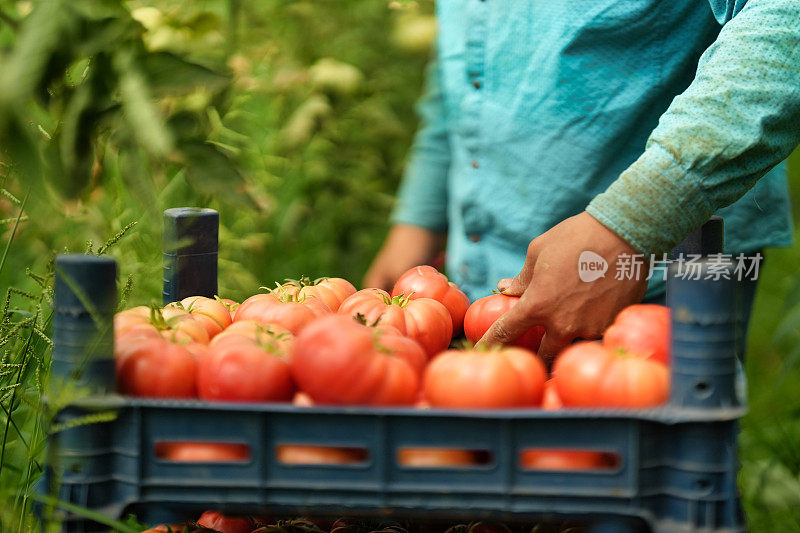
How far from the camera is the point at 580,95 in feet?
6.47

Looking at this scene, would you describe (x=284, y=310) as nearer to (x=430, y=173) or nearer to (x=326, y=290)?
(x=326, y=290)

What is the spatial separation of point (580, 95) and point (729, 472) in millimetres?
1082

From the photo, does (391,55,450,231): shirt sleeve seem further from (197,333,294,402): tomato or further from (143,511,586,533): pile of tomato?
(197,333,294,402): tomato

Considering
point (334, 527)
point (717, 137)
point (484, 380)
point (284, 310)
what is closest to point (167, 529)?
point (334, 527)

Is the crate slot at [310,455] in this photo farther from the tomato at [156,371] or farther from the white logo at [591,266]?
the white logo at [591,266]

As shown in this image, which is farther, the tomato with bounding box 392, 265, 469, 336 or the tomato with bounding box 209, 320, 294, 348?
the tomato with bounding box 392, 265, 469, 336

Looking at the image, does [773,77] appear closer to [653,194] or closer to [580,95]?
[653,194]

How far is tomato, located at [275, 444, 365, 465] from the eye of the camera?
111 cm

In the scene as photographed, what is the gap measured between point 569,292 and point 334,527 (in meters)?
0.53

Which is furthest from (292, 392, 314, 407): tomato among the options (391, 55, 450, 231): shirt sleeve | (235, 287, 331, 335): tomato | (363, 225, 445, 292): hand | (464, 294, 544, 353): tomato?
(391, 55, 450, 231): shirt sleeve

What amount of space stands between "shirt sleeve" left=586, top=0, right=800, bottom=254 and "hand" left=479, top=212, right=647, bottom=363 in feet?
0.09

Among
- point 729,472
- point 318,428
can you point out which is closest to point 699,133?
point 729,472

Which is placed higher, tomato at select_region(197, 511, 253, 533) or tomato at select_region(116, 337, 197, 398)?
tomato at select_region(116, 337, 197, 398)

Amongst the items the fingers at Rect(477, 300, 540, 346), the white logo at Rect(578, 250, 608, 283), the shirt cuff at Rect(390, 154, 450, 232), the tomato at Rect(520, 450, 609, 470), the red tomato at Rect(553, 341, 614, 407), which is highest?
the shirt cuff at Rect(390, 154, 450, 232)
